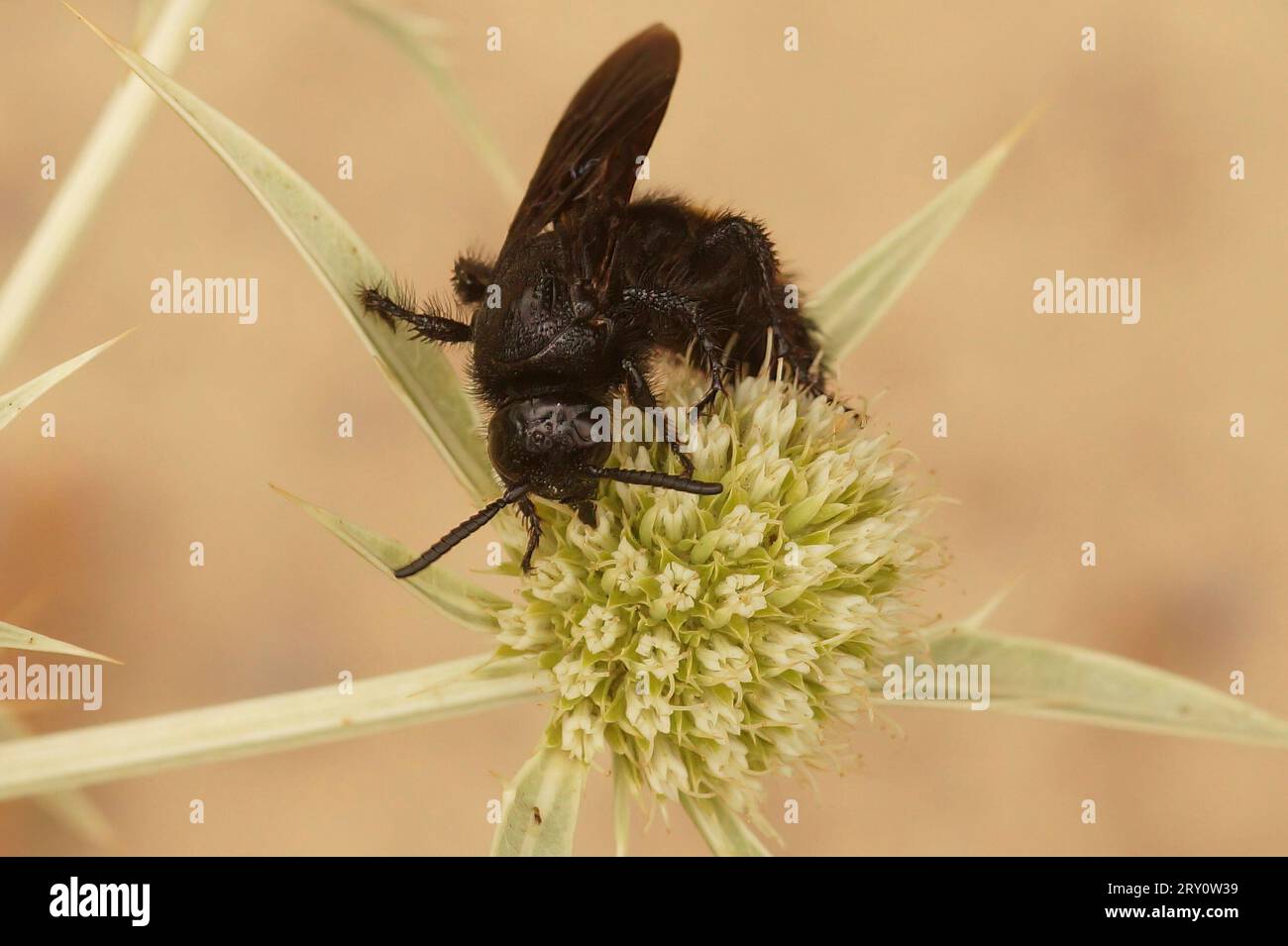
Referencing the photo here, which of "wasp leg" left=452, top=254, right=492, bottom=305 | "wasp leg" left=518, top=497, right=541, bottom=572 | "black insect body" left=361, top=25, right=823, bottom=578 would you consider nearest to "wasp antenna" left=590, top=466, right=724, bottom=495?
"black insect body" left=361, top=25, right=823, bottom=578

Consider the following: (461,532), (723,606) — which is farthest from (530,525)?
(723,606)

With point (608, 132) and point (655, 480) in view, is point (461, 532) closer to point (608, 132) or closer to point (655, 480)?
point (655, 480)

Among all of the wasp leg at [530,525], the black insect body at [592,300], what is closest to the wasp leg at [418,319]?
the black insect body at [592,300]

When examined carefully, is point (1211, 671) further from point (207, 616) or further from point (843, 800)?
point (207, 616)

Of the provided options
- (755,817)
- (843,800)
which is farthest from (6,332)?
(843,800)

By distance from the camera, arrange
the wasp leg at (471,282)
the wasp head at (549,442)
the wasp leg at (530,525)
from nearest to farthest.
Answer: the wasp head at (549,442), the wasp leg at (530,525), the wasp leg at (471,282)

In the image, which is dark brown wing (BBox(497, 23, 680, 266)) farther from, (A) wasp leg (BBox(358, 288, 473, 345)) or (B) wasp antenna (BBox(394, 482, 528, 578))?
(B) wasp antenna (BBox(394, 482, 528, 578))

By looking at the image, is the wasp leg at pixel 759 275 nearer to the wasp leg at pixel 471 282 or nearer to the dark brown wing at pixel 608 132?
the dark brown wing at pixel 608 132
